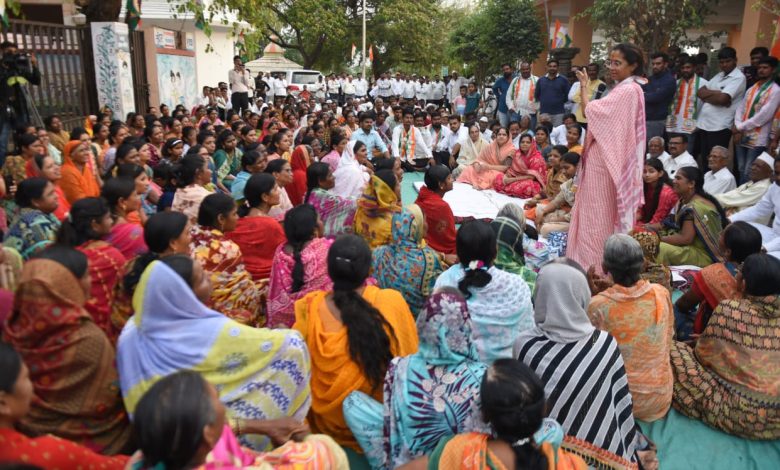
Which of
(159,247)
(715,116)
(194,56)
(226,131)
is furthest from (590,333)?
(194,56)

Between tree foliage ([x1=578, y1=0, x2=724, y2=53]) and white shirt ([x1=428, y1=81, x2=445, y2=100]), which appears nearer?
tree foliage ([x1=578, y1=0, x2=724, y2=53])

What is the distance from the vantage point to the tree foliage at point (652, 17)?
29.9 ft

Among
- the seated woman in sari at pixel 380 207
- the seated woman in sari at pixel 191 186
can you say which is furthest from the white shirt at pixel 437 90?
the seated woman in sari at pixel 380 207

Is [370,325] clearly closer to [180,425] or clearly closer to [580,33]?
[180,425]

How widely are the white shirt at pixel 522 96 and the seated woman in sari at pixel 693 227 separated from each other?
6.00 m

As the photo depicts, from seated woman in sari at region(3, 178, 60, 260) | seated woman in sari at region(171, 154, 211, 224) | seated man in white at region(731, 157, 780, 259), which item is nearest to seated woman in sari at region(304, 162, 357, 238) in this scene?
seated woman in sari at region(171, 154, 211, 224)

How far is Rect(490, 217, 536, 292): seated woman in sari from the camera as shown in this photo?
12.0ft

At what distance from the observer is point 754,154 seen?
6.96 meters

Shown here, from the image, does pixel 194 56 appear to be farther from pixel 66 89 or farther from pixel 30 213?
pixel 30 213

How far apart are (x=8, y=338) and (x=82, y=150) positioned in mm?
3874

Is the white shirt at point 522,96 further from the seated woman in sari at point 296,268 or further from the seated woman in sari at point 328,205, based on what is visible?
the seated woman in sari at point 296,268

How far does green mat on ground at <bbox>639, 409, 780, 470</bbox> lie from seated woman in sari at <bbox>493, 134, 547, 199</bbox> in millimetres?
5020

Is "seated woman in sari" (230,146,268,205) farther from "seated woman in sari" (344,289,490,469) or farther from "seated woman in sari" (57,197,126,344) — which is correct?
"seated woman in sari" (344,289,490,469)

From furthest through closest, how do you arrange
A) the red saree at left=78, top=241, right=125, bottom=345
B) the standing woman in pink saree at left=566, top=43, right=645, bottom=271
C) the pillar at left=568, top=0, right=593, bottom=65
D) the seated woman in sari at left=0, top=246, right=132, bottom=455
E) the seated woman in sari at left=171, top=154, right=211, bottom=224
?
the pillar at left=568, top=0, right=593, bottom=65 → the seated woman in sari at left=171, top=154, right=211, bottom=224 → the standing woman in pink saree at left=566, top=43, right=645, bottom=271 → the red saree at left=78, top=241, right=125, bottom=345 → the seated woman in sari at left=0, top=246, right=132, bottom=455
